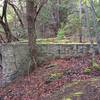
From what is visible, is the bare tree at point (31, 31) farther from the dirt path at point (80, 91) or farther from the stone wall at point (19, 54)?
the dirt path at point (80, 91)

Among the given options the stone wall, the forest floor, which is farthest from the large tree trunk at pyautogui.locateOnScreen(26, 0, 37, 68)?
the forest floor

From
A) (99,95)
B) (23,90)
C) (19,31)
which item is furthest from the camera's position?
(19,31)

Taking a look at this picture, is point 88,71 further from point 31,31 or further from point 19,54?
point 19,54

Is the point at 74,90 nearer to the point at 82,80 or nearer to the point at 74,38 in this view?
the point at 82,80

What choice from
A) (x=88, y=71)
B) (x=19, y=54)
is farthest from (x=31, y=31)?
(x=88, y=71)

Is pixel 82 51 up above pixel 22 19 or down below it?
below

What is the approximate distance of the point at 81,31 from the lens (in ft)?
49.2

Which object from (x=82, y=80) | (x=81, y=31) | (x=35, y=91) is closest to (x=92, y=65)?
(x=82, y=80)

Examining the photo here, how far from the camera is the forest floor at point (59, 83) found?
8172 millimetres

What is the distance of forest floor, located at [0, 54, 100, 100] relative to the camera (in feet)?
26.8

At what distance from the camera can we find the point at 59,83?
995 cm

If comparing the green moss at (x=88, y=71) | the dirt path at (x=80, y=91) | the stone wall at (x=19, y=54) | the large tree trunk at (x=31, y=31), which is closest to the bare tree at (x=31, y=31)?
the large tree trunk at (x=31, y=31)

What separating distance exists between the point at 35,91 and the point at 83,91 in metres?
2.71

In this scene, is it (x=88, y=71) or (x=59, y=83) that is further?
(x=88, y=71)
